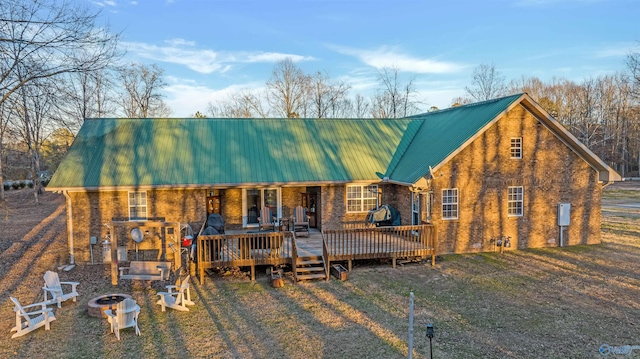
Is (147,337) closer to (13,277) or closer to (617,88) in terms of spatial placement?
(13,277)

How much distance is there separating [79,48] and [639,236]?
23479 mm

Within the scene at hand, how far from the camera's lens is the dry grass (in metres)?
8.45

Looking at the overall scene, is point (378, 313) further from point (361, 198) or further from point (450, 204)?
point (361, 198)

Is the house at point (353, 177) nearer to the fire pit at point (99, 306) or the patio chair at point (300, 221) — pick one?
the patio chair at point (300, 221)

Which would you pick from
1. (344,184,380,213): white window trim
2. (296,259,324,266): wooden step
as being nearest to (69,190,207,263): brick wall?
(296,259,324,266): wooden step

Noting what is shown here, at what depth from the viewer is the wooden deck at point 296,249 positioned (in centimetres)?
1312

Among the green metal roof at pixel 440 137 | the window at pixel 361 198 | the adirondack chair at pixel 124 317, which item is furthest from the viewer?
the window at pixel 361 198

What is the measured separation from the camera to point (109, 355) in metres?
8.15

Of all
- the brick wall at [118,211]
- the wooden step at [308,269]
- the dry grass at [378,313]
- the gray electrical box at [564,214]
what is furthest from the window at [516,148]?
the brick wall at [118,211]

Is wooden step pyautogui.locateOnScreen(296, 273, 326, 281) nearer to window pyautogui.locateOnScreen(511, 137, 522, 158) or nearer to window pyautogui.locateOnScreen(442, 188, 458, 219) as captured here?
window pyautogui.locateOnScreen(442, 188, 458, 219)

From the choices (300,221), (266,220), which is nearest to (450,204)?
(300,221)

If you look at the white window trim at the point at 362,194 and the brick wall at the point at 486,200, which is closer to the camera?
the brick wall at the point at 486,200

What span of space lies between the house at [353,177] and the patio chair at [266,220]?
2.89ft

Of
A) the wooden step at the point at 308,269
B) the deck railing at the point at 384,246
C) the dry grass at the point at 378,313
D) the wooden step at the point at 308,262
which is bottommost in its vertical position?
the dry grass at the point at 378,313
